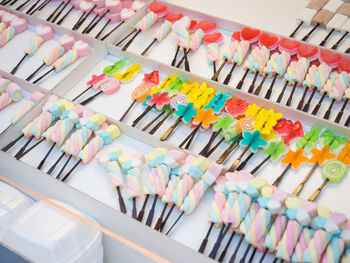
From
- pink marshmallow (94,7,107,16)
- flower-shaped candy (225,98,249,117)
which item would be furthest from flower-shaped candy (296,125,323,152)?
pink marshmallow (94,7,107,16)

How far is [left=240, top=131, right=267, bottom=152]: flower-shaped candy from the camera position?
1955 millimetres

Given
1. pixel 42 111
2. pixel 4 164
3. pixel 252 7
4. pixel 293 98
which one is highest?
pixel 252 7

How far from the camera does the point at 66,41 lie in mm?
2613

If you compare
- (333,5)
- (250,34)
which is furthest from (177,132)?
(333,5)

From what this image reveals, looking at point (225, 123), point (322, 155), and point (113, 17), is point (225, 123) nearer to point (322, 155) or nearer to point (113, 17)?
point (322, 155)

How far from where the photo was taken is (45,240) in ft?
4.83

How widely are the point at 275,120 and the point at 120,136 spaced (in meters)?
0.83

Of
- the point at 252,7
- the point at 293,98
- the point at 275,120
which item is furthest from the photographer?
the point at 252,7

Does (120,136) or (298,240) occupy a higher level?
(120,136)

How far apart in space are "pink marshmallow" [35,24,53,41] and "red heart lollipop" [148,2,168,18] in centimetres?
71

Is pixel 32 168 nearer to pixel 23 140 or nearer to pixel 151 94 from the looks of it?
pixel 23 140

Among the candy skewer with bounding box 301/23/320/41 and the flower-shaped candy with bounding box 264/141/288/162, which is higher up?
the candy skewer with bounding box 301/23/320/41

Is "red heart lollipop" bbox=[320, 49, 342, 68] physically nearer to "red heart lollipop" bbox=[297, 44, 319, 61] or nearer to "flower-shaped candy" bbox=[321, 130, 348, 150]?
"red heart lollipop" bbox=[297, 44, 319, 61]

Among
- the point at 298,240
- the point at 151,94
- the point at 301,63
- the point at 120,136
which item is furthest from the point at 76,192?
the point at 301,63
